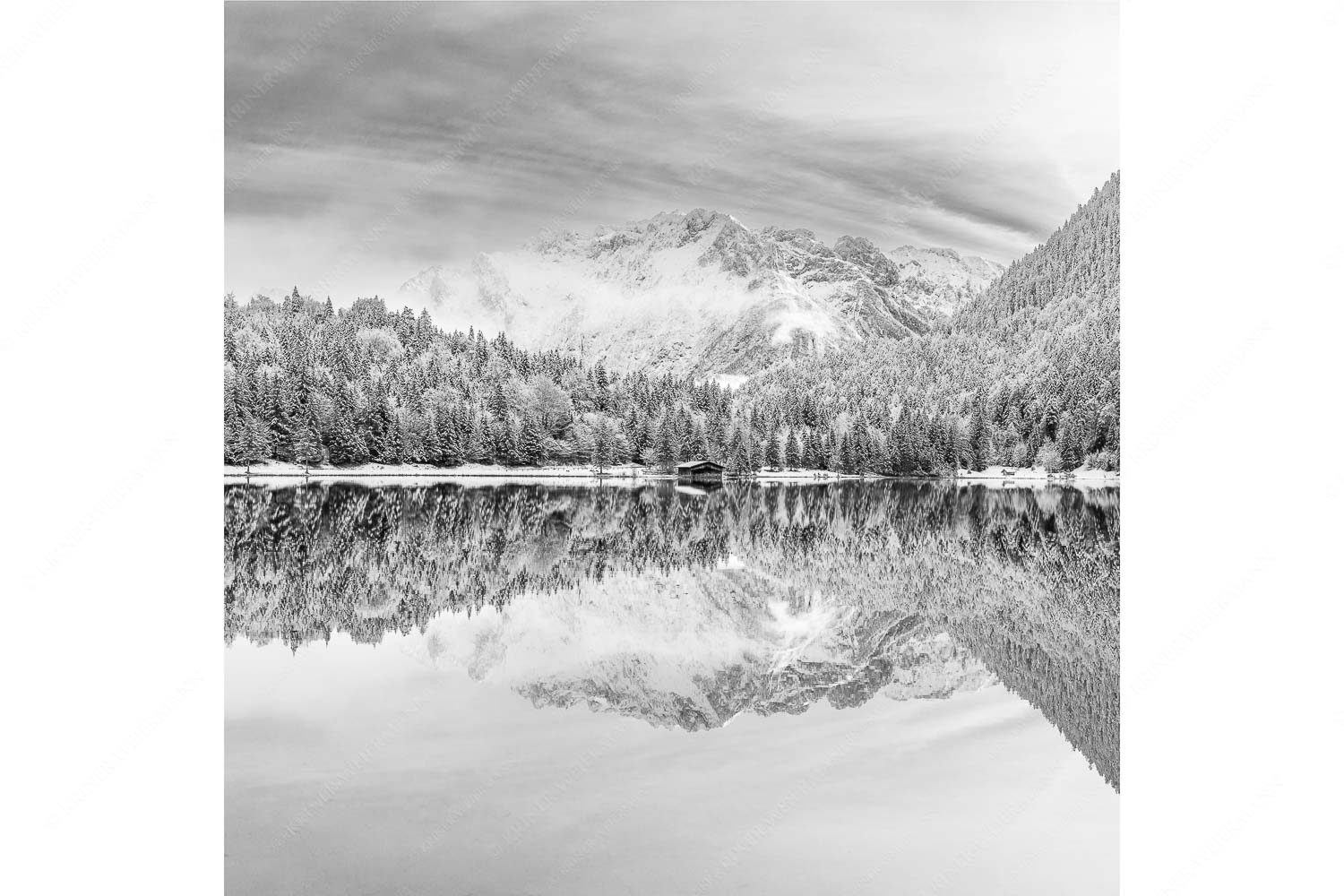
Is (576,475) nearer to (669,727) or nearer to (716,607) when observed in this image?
(716,607)

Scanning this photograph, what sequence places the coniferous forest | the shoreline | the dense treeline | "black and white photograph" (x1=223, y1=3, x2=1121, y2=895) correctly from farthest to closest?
the dense treeline < the coniferous forest < the shoreline < "black and white photograph" (x1=223, y1=3, x2=1121, y2=895)

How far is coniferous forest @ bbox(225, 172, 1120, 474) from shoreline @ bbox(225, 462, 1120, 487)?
692 millimetres

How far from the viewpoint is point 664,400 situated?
74.6 meters

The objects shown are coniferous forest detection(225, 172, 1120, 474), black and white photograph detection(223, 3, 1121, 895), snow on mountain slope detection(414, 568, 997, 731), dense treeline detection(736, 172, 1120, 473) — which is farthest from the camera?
dense treeline detection(736, 172, 1120, 473)

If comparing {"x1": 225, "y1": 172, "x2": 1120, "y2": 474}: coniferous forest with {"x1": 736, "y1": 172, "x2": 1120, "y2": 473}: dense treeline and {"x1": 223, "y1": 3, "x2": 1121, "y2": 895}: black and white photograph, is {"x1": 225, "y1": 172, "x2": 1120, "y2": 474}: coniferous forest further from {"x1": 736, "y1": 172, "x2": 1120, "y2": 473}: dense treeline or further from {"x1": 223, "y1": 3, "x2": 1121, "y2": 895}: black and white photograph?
{"x1": 223, "y1": 3, "x2": 1121, "y2": 895}: black and white photograph

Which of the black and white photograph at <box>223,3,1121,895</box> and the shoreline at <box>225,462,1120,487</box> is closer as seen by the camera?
the black and white photograph at <box>223,3,1121,895</box>

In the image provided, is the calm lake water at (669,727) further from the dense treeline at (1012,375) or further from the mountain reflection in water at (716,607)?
the dense treeline at (1012,375)

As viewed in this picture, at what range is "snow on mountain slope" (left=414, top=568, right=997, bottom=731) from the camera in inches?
279

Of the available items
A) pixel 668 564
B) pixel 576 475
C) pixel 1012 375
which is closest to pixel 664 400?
pixel 576 475

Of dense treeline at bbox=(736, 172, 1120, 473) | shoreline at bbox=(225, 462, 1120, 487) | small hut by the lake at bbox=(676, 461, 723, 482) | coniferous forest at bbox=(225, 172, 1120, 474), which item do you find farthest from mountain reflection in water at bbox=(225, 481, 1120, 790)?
small hut by the lake at bbox=(676, 461, 723, 482)

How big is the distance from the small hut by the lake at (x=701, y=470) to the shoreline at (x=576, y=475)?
1.06 metres

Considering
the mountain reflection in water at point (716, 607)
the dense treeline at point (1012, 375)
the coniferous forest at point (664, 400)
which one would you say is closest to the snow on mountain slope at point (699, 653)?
the mountain reflection in water at point (716, 607)

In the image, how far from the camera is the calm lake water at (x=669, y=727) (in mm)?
4672

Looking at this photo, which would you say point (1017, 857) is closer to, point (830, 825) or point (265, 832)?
point (830, 825)
